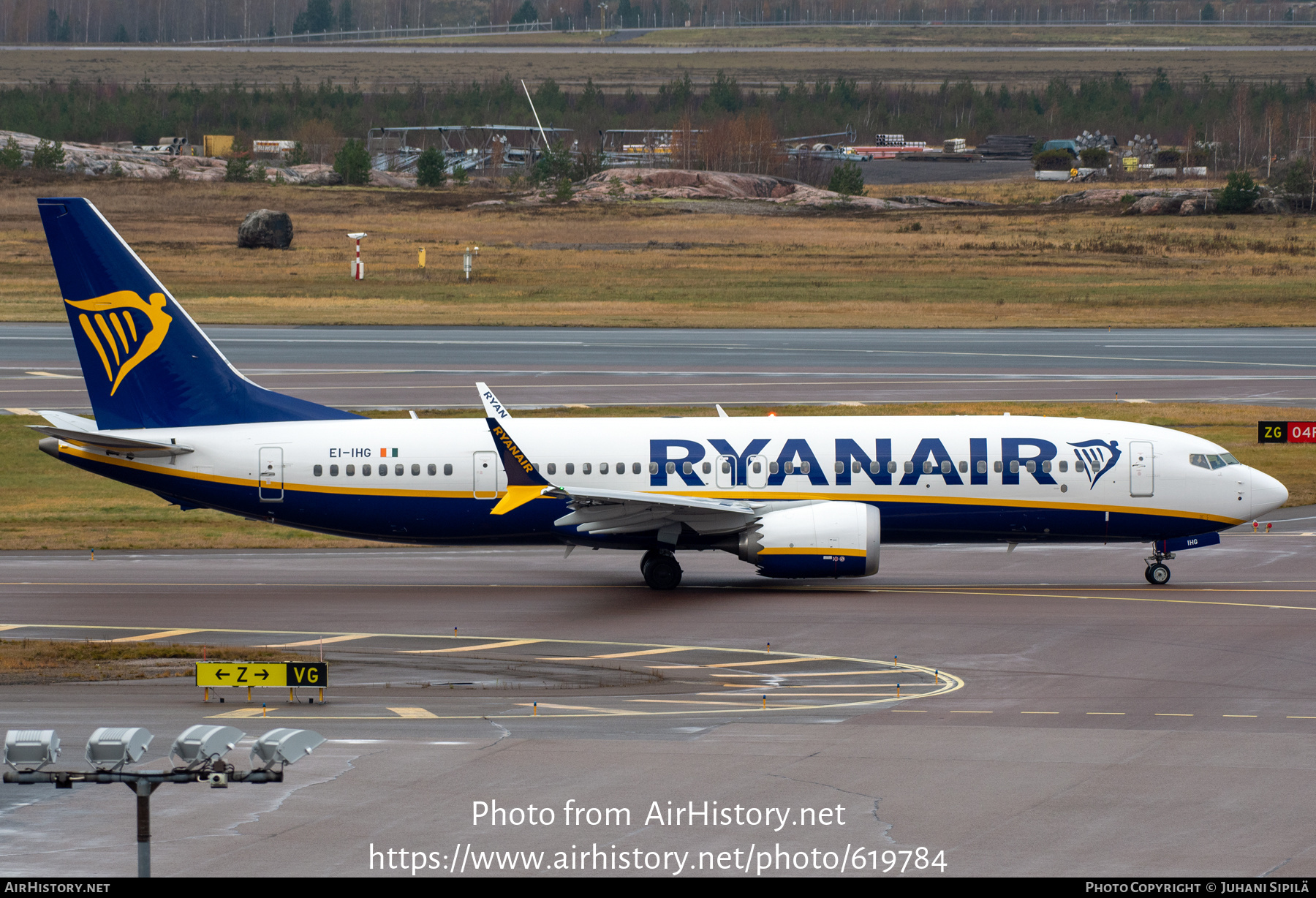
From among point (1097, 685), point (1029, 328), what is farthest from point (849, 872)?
point (1029, 328)

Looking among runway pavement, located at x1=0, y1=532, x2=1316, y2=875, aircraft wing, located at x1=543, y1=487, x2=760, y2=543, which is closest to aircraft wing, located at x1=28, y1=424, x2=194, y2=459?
runway pavement, located at x1=0, y1=532, x2=1316, y2=875

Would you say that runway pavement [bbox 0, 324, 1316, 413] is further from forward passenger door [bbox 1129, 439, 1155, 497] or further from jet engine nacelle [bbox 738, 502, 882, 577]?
jet engine nacelle [bbox 738, 502, 882, 577]

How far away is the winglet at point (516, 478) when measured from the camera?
122 ft

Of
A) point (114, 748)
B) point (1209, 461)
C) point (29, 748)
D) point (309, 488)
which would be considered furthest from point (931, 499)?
point (29, 748)

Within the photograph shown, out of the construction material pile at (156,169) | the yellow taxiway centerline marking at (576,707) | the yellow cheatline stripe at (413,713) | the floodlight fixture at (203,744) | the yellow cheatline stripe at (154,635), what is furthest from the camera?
the construction material pile at (156,169)

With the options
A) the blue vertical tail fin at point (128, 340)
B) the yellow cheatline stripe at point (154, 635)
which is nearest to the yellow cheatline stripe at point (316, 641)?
the yellow cheatline stripe at point (154, 635)

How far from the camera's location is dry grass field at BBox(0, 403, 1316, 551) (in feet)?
159

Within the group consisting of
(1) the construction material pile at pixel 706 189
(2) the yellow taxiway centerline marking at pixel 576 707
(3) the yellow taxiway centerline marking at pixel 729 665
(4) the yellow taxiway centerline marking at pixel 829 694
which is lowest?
(3) the yellow taxiway centerline marking at pixel 729 665

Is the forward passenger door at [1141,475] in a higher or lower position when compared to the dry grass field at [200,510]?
higher

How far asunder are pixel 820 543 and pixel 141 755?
25.6m

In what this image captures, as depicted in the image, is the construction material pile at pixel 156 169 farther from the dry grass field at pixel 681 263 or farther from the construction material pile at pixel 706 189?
the construction material pile at pixel 706 189

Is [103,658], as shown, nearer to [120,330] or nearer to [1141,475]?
[120,330]

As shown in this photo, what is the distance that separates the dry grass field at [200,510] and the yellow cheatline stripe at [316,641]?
1362cm

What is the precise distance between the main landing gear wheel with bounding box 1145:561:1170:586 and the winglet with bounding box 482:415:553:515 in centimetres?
1571
